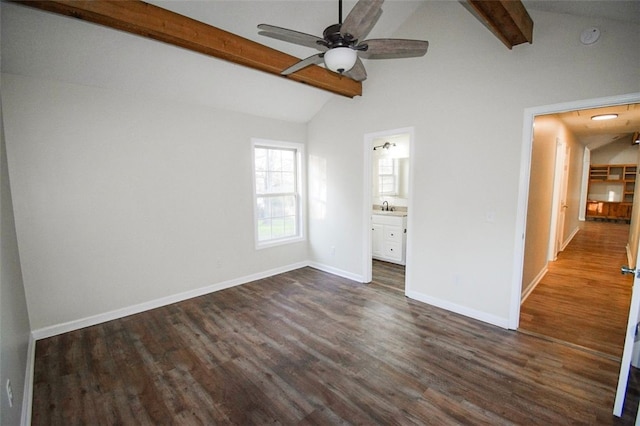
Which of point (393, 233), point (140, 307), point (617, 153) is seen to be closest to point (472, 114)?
point (393, 233)

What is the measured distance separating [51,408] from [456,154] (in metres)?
4.07

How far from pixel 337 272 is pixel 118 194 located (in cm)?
311

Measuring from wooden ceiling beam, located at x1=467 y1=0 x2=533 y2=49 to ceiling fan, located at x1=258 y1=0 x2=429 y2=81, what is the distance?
0.48 m

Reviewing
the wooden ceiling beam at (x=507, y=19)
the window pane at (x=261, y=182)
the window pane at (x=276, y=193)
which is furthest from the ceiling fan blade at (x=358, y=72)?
the window pane at (x=261, y=182)

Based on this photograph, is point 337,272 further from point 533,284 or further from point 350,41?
point 350,41

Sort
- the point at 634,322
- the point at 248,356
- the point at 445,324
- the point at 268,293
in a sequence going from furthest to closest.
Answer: the point at 268,293, the point at 445,324, the point at 248,356, the point at 634,322

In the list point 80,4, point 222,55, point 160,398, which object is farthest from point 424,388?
point 80,4

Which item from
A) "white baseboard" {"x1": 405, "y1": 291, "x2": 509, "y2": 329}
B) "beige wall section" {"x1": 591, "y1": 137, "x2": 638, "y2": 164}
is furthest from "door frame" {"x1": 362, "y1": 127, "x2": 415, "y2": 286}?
"beige wall section" {"x1": 591, "y1": 137, "x2": 638, "y2": 164}

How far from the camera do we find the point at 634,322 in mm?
1700

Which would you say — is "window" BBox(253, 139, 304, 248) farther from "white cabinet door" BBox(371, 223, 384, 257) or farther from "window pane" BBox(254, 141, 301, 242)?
"white cabinet door" BBox(371, 223, 384, 257)

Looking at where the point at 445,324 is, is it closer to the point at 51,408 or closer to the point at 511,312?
the point at 511,312

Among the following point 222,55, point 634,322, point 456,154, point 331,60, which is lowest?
point 634,322

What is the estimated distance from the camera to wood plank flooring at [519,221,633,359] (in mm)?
2719

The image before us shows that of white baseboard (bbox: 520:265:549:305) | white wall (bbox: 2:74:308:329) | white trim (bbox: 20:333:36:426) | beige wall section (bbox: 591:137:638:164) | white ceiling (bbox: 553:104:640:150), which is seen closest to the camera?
white trim (bbox: 20:333:36:426)
